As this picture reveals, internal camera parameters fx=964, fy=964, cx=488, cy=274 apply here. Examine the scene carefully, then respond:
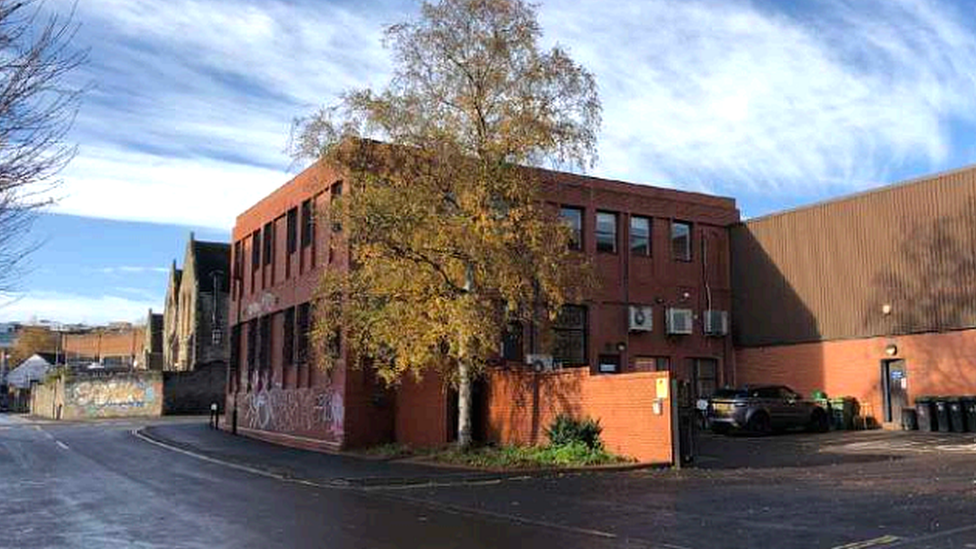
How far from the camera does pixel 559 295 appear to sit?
21.9 m

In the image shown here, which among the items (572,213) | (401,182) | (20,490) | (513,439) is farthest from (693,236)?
(20,490)

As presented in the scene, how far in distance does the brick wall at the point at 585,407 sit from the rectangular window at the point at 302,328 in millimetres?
8848

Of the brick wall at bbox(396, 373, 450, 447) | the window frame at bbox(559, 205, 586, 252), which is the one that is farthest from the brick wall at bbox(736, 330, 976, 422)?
the brick wall at bbox(396, 373, 450, 447)

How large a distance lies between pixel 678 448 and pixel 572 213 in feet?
50.2

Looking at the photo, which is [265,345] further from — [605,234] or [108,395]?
[108,395]

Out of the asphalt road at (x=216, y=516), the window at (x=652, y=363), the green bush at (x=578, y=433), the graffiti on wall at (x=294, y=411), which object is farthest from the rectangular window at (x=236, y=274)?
the green bush at (x=578, y=433)

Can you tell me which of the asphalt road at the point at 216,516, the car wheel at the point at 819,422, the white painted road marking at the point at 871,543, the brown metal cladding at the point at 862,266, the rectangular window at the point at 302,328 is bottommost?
the asphalt road at the point at 216,516

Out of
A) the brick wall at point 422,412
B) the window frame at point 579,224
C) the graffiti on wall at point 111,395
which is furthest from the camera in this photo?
the graffiti on wall at point 111,395

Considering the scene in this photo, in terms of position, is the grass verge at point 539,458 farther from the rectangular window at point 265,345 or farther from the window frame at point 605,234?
the rectangular window at point 265,345

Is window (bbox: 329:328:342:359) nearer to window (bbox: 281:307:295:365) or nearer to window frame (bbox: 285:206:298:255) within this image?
window (bbox: 281:307:295:365)

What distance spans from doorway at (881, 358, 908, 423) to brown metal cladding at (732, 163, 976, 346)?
113 centimetres

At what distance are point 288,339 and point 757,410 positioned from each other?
16050mm

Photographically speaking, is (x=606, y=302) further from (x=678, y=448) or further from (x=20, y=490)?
(x=20, y=490)

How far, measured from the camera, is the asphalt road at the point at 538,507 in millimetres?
10992
